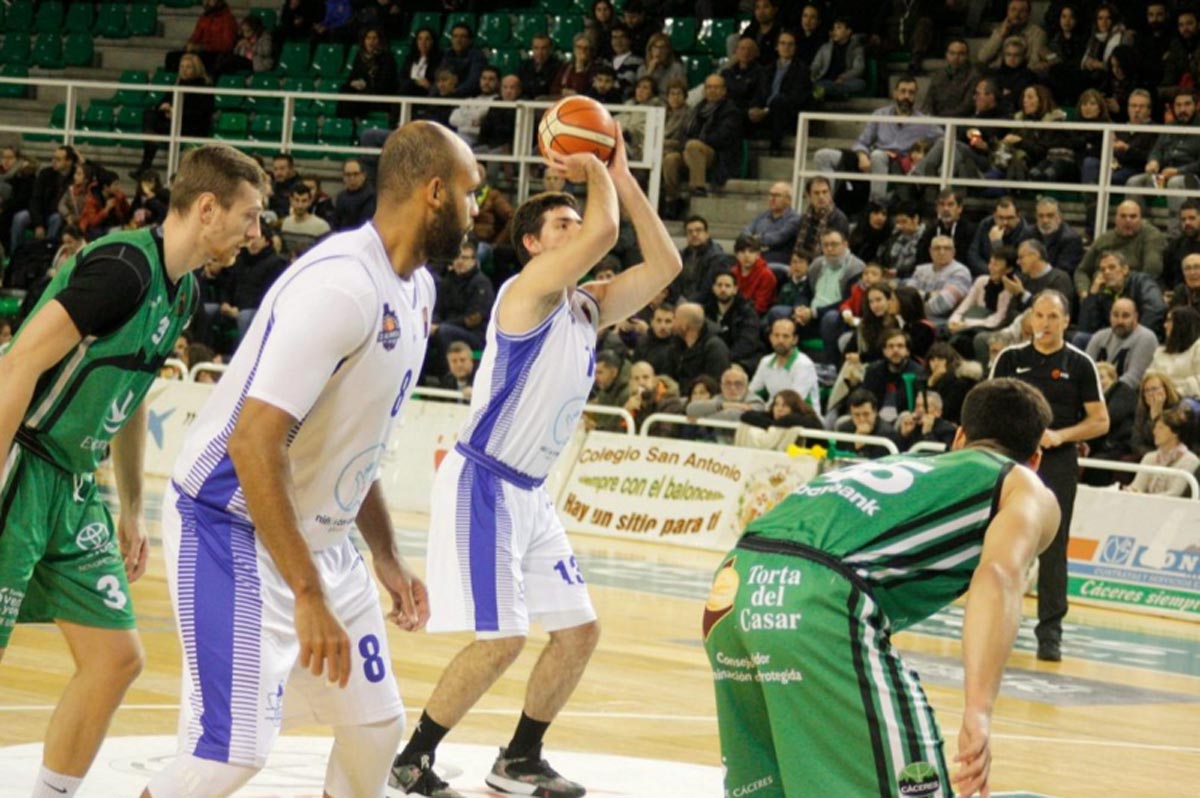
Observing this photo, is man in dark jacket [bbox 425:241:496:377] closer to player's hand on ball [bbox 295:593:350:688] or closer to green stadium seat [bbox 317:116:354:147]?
green stadium seat [bbox 317:116:354:147]

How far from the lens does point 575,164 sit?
22.2 ft

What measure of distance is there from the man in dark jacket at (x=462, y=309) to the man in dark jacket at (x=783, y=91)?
12.1 ft

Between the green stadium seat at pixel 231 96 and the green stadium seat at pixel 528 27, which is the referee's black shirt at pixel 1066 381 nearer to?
the green stadium seat at pixel 528 27

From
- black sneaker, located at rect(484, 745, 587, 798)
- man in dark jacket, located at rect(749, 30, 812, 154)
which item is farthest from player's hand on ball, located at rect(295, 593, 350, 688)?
man in dark jacket, located at rect(749, 30, 812, 154)

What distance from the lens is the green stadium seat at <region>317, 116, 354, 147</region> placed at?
2384cm

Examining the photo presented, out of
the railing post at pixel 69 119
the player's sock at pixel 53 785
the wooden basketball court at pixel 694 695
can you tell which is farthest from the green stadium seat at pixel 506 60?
the player's sock at pixel 53 785

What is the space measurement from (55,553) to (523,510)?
203 cm

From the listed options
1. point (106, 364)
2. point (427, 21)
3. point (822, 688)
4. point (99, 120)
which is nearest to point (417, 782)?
point (106, 364)

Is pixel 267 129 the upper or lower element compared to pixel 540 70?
lower

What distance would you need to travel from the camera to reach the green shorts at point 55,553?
5.25 m

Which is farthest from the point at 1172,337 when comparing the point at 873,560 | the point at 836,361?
the point at 873,560

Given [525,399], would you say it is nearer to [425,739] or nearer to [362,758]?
[425,739]

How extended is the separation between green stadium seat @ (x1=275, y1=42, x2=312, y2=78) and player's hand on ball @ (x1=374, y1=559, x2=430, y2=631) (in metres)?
21.6

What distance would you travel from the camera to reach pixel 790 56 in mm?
20719
